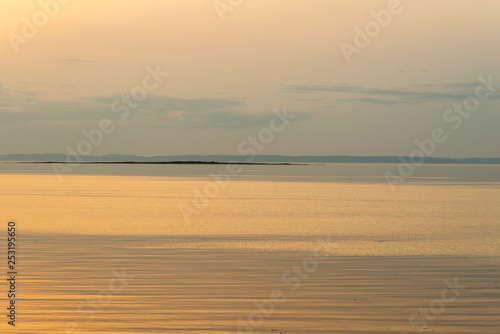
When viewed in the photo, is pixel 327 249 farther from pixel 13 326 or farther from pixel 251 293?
pixel 13 326

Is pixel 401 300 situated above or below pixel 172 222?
below

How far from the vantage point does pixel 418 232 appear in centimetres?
3406

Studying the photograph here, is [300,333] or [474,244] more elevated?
[474,244]

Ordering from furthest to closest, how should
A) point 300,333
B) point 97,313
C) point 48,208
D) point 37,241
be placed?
1. point 48,208
2. point 37,241
3. point 97,313
4. point 300,333

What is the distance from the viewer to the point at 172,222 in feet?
124

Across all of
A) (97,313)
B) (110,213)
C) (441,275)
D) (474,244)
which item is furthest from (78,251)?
(110,213)

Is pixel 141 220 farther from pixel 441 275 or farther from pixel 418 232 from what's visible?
pixel 441 275

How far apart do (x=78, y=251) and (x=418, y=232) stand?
15698 mm

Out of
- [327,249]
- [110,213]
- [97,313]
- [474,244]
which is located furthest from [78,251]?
[110,213]

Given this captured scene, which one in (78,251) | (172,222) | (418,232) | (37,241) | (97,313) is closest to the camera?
(97,313)

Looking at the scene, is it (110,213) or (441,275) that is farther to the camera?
(110,213)

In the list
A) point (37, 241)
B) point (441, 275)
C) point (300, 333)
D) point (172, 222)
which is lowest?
point (300, 333)

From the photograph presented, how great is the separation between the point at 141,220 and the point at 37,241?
34.7 ft

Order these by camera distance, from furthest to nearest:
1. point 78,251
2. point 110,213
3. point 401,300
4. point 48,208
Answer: point 48,208 < point 110,213 < point 78,251 < point 401,300
